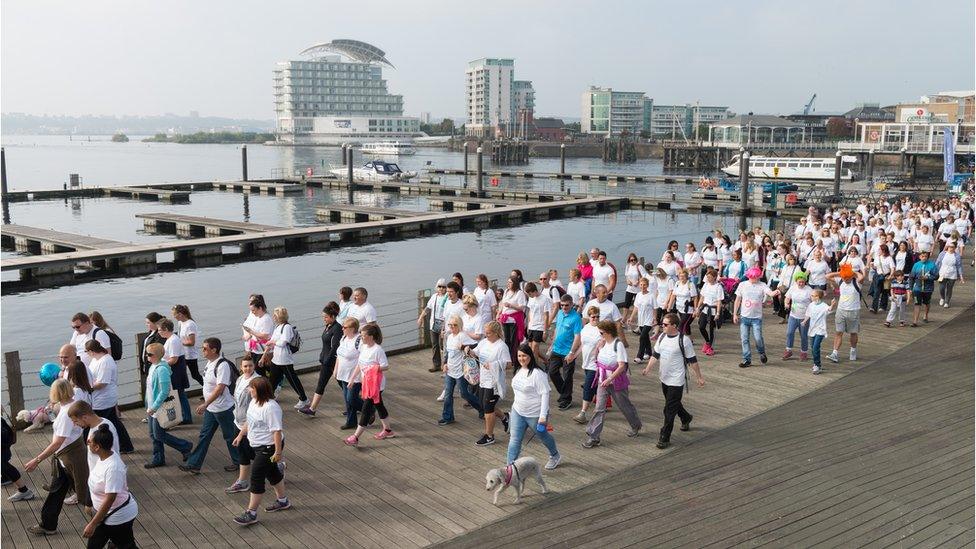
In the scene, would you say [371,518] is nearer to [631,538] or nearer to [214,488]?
[214,488]

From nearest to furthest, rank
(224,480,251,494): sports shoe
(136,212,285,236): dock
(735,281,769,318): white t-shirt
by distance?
(224,480,251,494): sports shoe → (735,281,769,318): white t-shirt → (136,212,285,236): dock

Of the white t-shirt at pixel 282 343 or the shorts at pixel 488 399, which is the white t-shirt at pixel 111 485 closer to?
the white t-shirt at pixel 282 343

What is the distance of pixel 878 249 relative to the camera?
653 inches

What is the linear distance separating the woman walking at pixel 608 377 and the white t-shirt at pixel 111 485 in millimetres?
5050

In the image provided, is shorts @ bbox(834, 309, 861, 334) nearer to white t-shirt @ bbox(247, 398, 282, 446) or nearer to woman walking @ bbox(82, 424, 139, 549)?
white t-shirt @ bbox(247, 398, 282, 446)

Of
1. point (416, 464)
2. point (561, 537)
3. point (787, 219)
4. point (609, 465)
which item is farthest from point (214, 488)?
point (787, 219)

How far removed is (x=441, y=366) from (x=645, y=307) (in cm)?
343

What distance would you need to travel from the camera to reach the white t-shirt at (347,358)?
9547mm

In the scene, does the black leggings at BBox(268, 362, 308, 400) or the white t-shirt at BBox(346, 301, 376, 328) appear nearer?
the black leggings at BBox(268, 362, 308, 400)

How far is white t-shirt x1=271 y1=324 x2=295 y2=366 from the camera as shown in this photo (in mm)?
10039

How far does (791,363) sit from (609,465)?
549 centimetres

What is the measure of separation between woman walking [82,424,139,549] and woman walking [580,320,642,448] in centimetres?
503

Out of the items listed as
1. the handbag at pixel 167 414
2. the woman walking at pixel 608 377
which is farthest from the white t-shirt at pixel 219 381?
the woman walking at pixel 608 377

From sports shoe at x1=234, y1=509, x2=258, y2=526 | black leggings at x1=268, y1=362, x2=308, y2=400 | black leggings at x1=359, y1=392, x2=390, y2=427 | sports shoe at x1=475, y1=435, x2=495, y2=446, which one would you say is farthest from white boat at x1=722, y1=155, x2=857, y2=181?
sports shoe at x1=234, y1=509, x2=258, y2=526
